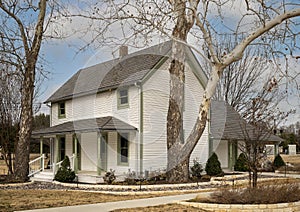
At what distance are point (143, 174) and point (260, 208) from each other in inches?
387

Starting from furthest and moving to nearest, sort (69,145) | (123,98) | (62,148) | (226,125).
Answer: (226,125) → (62,148) → (69,145) → (123,98)

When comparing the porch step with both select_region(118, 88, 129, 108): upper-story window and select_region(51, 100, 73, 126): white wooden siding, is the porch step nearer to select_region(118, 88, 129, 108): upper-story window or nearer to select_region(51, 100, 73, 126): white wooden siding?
select_region(51, 100, 73, 126): white wooden siding

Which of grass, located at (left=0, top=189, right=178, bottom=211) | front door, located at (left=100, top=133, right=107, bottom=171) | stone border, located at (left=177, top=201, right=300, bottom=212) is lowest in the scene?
grass, located at (left=0, top=189, right=178, bottom=211)

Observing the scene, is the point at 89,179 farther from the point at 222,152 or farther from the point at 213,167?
the point at 222,152

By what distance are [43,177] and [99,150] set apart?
146 inches

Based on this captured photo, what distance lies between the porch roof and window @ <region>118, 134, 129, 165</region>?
894 mm

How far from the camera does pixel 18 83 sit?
22984 millimetres

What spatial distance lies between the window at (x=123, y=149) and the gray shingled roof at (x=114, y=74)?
263 centimetres

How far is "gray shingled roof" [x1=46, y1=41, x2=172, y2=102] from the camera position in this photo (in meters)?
21.0

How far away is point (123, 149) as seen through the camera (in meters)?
20.7

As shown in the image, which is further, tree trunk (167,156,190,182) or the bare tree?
the bare tree

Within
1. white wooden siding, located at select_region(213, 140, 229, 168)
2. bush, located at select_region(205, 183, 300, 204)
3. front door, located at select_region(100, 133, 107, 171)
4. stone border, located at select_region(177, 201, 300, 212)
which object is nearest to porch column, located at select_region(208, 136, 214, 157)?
white wooden siding, located at select_region(213, 140, 229, 168)

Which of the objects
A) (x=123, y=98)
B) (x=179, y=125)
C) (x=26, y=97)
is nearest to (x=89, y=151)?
(x=123, y=98)

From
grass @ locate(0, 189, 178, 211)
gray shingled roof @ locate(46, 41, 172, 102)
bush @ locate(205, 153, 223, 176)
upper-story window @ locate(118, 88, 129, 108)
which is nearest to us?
grass @ locate(0, 189, 178, 211)
